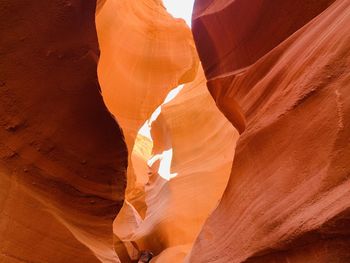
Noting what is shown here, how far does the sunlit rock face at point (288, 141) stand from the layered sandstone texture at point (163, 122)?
279cm

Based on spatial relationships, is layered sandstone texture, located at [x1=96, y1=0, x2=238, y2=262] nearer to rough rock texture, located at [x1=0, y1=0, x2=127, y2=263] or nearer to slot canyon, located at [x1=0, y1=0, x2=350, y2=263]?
slot canyon, located at [x1=0, y1=0, x2=350, y2=263]

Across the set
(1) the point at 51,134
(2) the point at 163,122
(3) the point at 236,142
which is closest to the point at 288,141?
(3) the point at 236,142

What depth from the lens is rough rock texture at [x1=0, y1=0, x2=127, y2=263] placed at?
238cm

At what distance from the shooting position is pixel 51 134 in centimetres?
260

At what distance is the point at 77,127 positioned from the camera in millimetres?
2701

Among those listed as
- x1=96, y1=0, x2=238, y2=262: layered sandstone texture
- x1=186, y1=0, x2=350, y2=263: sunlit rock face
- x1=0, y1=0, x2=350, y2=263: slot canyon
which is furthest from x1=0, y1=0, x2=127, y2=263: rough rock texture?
x1=96, y1=0, x2=238, y2=262: layered sandstone texture

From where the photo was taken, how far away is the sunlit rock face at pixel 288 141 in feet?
5.16

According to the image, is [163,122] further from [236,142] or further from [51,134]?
[51,134]

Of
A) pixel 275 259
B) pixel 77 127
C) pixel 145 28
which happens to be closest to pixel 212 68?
pixel 77 127

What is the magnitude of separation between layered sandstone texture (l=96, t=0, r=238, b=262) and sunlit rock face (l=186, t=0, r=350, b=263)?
279 centimetres

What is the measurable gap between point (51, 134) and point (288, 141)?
1.47m

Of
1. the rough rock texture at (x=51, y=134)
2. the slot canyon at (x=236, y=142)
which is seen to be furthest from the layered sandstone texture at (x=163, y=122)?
the rough rock texture at (x=51, y=134)

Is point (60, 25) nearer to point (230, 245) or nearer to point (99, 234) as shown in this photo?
point (99, 234)

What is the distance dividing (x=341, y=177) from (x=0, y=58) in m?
1.95
